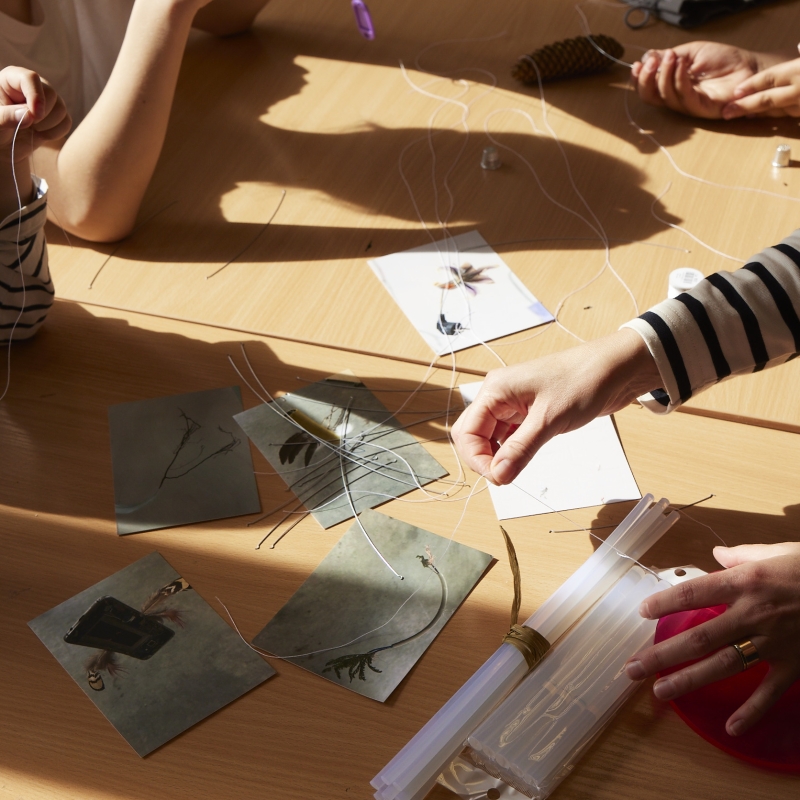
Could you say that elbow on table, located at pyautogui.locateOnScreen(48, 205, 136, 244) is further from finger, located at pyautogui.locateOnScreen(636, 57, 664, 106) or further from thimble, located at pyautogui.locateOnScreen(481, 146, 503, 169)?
finger, located at pyautogui.locateOnScreen(636, 57, 664, 106)

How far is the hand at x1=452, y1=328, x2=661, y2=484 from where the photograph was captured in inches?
28.5

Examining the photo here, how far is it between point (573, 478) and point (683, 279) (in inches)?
12.4

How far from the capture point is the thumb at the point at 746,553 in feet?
2.24

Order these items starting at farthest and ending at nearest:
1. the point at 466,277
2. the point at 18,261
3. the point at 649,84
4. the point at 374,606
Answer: the point at 649,84 → the point at 466,277 → the point at 18,261 → the point at 374,606

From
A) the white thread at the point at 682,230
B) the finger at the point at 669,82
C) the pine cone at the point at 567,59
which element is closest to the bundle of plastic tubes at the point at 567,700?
the white thread at the point at 682,230

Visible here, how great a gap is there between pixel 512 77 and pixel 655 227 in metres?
0.48

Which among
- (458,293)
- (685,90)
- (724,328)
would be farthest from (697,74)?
(724,328)

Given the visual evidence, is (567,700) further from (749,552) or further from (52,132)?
(52,132)

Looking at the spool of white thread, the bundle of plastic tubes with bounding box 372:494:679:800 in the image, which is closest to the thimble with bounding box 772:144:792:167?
the spool of white thread

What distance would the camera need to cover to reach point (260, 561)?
2.49ft

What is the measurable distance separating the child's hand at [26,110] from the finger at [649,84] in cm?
87

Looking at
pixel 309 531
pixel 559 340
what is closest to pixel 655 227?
pixel 559 340

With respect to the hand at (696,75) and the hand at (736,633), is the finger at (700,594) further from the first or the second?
the hand at (696,75)

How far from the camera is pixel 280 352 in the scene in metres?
0.96
